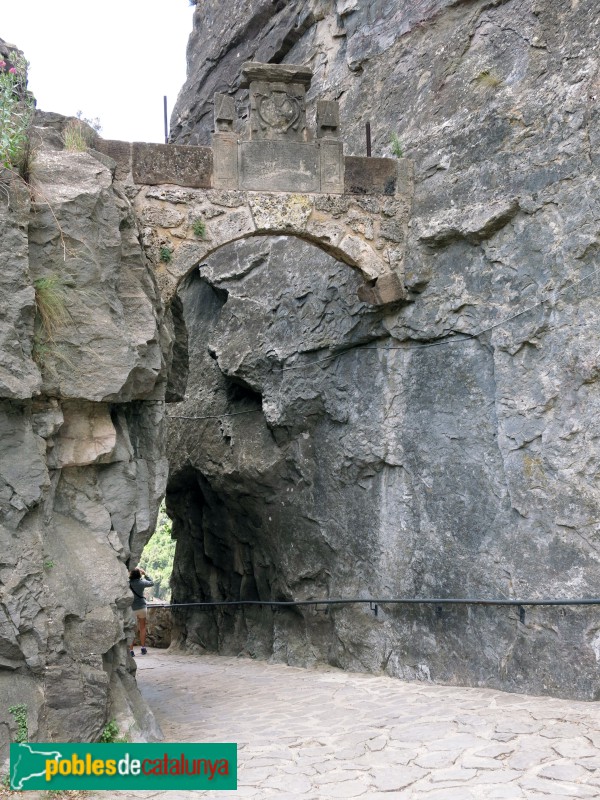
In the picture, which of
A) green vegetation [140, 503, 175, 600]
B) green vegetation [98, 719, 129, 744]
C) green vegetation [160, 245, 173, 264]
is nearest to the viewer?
green vegetation [98, 719, 129, 744]

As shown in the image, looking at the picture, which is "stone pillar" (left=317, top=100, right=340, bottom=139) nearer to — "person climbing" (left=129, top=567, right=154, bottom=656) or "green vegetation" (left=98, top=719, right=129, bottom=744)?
"person climbing" (left=129, top=567, right=154, bottom=656)

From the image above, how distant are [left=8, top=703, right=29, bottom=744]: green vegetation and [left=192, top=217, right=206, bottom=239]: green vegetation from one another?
3995 mm

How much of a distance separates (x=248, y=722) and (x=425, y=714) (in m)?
1.29

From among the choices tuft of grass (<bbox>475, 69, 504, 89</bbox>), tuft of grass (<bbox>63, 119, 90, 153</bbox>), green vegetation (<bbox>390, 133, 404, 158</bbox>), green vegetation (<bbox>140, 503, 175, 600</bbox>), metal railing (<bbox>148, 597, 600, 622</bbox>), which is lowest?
green vegetation (<bbox>140, 503, 175, 600</bbox>)

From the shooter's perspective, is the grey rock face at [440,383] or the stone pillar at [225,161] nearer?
the grey rock face at [440,383]

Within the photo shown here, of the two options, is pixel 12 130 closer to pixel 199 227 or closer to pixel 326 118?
pixel 199 227

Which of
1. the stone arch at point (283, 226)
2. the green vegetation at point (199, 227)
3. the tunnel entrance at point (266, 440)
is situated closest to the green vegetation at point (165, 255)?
the stone arch at point (283, 226)

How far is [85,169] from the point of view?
20.7 ft

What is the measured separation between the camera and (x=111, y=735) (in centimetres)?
A: 543

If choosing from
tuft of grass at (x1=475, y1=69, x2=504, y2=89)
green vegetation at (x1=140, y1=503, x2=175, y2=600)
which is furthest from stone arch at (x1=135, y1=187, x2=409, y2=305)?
green vegetation at (x1=140, y1=503, x2=175, y2=600)

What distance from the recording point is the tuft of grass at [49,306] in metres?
5.75

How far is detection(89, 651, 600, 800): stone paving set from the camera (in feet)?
15.5

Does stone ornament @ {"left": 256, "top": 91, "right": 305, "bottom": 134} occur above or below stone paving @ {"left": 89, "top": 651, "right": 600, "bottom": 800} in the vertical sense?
above

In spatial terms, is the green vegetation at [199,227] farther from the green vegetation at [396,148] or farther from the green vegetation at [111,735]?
the green vegetation at [111,735]
